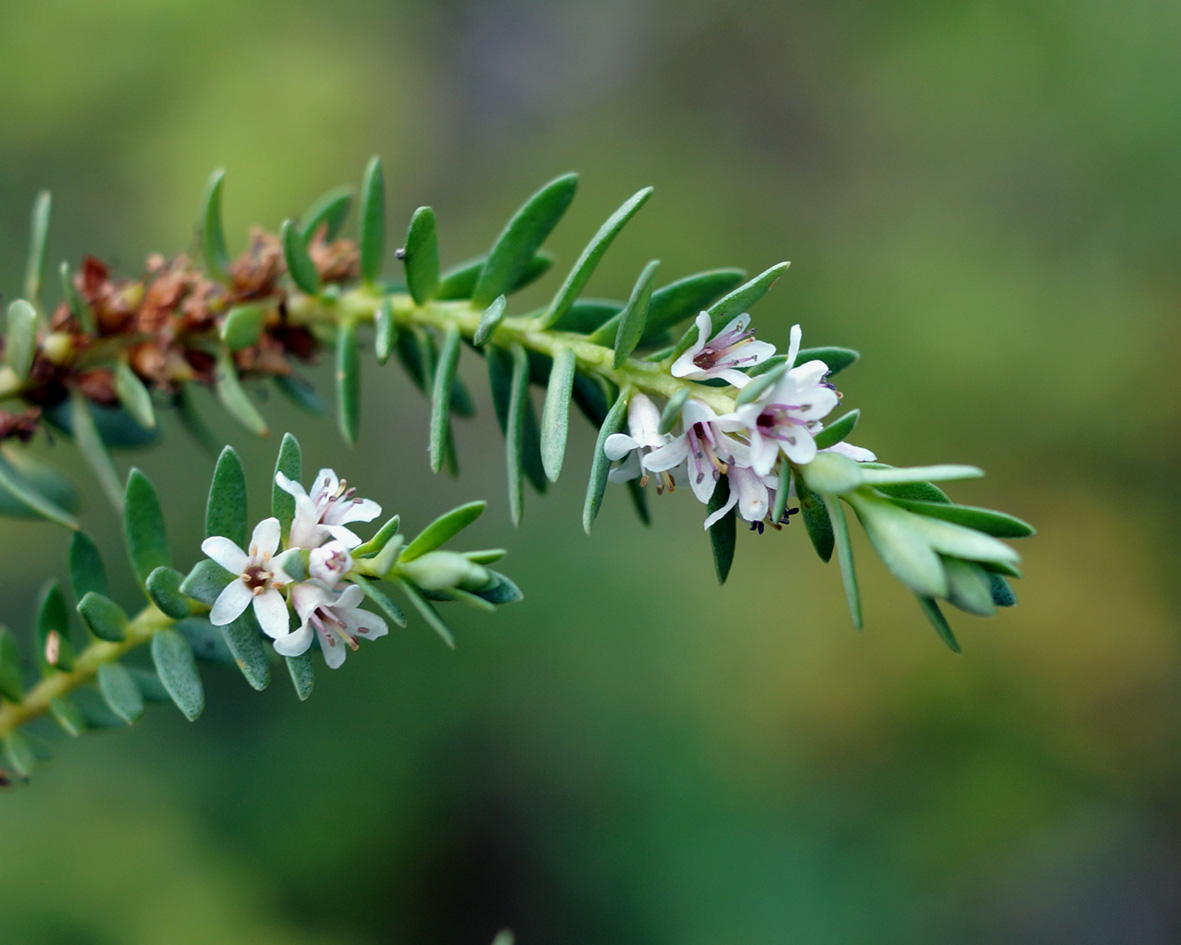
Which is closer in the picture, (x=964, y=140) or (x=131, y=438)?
(x=131, y=438)

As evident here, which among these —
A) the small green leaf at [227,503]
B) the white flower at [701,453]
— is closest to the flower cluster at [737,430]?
the white flower at [701,453]

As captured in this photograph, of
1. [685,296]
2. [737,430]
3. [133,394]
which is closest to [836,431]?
[737,430]

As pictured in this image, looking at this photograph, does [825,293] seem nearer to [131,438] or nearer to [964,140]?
[964,140]

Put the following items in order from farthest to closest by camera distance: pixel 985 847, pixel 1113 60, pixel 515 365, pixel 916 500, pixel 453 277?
pixel 1113 60 < pixel 985 847 < pixel 453 277 < pixel 515 365 < pixel 916 500

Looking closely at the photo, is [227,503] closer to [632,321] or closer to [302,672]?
[302,672]

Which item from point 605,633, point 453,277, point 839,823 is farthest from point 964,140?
point 453,277

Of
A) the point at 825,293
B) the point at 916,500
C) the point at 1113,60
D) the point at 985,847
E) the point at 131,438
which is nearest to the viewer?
the point at 916,500

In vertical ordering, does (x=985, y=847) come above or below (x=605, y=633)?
below
